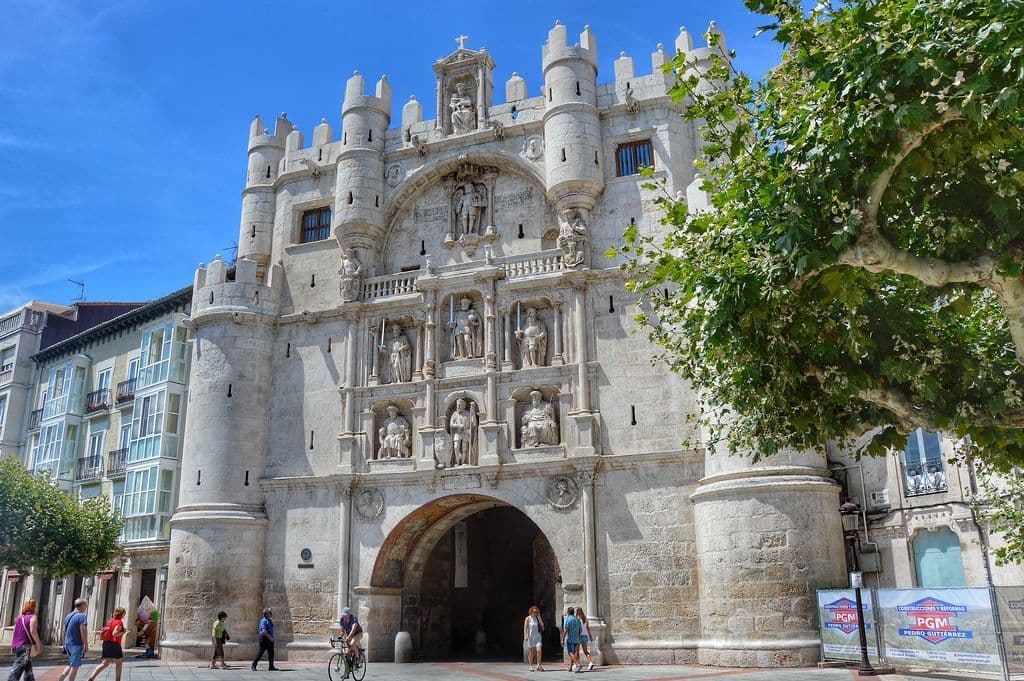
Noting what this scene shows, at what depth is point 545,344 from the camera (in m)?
25.1

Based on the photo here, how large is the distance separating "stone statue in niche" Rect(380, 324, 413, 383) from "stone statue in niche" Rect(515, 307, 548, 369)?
3520 millimetres

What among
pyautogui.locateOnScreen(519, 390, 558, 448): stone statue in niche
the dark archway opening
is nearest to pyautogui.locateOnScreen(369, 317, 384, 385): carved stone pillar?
pyautogui.locateOnScreen(519, 390, 558, 448): stone statue in niche

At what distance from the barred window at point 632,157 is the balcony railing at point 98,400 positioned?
83.0 feet

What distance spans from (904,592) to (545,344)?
11603mm

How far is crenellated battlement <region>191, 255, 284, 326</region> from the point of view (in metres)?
27.9

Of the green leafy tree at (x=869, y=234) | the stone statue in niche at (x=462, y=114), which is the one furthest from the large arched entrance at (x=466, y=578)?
the green leafy tree at (x=869, y=234)

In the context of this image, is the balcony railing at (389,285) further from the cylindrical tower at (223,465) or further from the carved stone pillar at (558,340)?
the carved stone pillar at (558,340)

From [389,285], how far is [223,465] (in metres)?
7.37

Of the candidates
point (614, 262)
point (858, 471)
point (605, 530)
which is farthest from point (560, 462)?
point (858, 471)

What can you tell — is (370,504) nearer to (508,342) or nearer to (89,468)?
(508,342)

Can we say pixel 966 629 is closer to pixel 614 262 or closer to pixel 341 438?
pixel 614 262

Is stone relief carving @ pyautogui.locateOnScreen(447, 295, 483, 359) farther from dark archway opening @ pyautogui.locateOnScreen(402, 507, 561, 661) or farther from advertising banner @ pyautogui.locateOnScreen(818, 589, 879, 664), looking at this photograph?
advertising banner @ pyautogui.locateOnScreen(818, 589, 879, 664)

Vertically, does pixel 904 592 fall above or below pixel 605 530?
below

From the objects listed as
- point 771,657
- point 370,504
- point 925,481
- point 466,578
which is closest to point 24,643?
point 370,504
